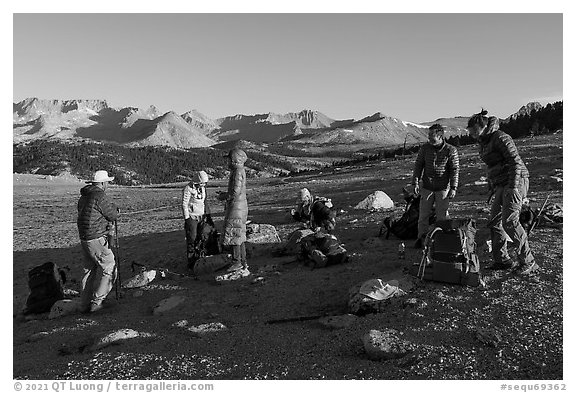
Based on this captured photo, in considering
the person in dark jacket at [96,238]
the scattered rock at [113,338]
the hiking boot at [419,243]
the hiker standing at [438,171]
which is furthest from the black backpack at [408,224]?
the scattered rock at [113,338]

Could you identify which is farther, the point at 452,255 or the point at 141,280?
the point at 141,280

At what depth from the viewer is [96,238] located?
339 inches

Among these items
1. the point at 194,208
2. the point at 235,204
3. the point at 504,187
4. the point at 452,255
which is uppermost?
the point at 504,187

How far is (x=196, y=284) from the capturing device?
32.5 feet

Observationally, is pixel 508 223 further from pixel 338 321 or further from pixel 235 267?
pixel 235 267

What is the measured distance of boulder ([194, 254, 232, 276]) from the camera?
10.4 metres

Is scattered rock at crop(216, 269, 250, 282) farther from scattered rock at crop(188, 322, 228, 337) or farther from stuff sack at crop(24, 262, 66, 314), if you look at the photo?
stuff sack at crop(24, 262, 66, 314)

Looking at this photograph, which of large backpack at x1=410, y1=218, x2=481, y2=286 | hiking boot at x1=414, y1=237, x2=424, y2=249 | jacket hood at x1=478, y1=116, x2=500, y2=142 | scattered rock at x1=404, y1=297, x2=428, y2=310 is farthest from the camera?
hiking boot at x1=414, y1=237, x2=424, y2=249

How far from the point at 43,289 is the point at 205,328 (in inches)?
190

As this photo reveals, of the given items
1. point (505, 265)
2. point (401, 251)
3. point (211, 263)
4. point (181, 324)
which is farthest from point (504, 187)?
point (211, 263)

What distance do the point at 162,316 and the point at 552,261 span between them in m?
7.54

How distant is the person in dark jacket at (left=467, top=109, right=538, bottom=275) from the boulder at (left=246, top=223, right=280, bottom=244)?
6.94 meters

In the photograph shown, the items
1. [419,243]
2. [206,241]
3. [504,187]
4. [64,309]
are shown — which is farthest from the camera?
[206,241]

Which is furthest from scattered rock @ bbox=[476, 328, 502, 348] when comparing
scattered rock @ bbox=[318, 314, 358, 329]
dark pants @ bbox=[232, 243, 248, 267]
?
dark pants @ bbox=[232, 243, 248, 267]
